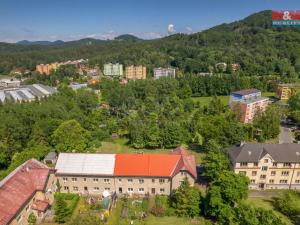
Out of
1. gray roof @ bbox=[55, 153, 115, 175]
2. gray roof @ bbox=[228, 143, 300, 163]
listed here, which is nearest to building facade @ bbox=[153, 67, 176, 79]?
gray roof @ bbox=[228, 143, 300, 163]

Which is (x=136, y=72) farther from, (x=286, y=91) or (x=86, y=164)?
(x=86, y=164)

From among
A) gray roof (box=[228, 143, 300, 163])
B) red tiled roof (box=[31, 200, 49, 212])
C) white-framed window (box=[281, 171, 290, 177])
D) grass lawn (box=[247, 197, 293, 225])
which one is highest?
gray roof (box=[228, 143, 300, 163])

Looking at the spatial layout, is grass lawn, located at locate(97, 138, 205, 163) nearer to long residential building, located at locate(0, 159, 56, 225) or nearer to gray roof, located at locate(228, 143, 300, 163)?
gray roof, located at locate(228, 143, 300, 163)

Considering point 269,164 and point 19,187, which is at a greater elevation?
point 269,164

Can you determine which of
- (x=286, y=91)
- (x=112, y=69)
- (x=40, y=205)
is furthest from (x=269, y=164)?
(x=112, y=69)


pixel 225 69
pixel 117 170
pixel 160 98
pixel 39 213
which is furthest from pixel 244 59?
pixel 39 213

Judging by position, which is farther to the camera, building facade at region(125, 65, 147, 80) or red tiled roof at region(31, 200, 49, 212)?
building facade at region(125, 65, 147, 80)
